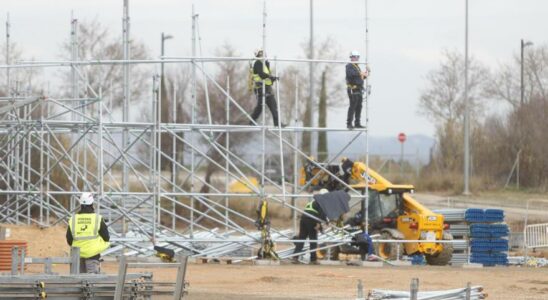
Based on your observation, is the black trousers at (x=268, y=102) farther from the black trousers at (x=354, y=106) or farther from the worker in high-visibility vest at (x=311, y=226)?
the worker in high-visibility vest at (x=311, y=226)

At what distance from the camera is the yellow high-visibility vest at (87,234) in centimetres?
2023

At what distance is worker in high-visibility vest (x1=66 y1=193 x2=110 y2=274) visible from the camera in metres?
20.2

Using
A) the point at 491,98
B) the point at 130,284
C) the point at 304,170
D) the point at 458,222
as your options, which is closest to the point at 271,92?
the point at 304,170

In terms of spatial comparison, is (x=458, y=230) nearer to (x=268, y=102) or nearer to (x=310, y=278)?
(x=268, y=102)

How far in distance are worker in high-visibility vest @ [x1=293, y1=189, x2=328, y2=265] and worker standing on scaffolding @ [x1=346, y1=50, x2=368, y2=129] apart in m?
Answer: 1.81

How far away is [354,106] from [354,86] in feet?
1.79

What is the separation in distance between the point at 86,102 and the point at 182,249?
402 centimetres

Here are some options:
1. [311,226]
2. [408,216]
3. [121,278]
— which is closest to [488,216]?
[408,216]

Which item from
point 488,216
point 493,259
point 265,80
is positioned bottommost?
point 493,259

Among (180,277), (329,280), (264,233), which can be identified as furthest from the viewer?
(264,233)

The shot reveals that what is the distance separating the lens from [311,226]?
3094 centimetres

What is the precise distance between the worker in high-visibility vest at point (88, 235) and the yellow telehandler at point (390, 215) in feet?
39.5

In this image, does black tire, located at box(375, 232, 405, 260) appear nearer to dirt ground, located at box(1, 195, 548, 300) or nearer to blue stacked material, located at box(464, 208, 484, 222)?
dirt ground, located at box(1, 195, 548, 300)

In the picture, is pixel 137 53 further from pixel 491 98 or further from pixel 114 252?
pixel 114 252
